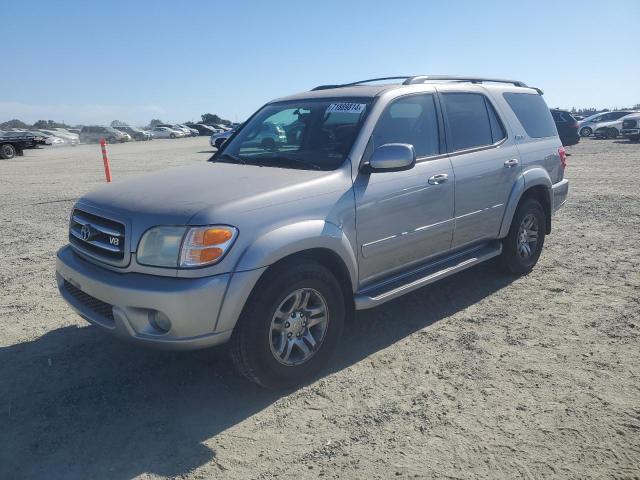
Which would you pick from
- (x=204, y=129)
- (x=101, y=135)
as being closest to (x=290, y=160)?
(x=101, y=135)

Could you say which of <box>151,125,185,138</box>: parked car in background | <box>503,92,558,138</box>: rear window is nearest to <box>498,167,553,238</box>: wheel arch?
<box>503,92,558,138</box>: rear window

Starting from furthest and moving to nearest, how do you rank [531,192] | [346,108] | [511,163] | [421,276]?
[531,192] → [511,163] → [421,276] → [346,108]

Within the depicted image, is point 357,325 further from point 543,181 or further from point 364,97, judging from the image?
point 543,181

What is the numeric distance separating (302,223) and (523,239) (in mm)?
3177

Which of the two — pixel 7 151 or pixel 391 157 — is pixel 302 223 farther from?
pixel 7 151

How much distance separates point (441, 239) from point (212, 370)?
2120mm

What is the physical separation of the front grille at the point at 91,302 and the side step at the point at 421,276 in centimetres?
162

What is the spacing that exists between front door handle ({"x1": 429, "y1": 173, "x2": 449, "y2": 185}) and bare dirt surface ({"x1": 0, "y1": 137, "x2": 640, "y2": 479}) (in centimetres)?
119

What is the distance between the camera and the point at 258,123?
183 inches

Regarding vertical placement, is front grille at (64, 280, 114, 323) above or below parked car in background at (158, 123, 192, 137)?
below

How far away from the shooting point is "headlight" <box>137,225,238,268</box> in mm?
2898

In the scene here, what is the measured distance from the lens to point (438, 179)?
A: 4.15 metres

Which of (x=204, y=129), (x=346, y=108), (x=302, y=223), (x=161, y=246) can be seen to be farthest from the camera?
(x=204, y=129)

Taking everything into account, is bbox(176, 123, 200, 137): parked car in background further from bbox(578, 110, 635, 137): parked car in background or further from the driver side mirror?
the driver side mirror
